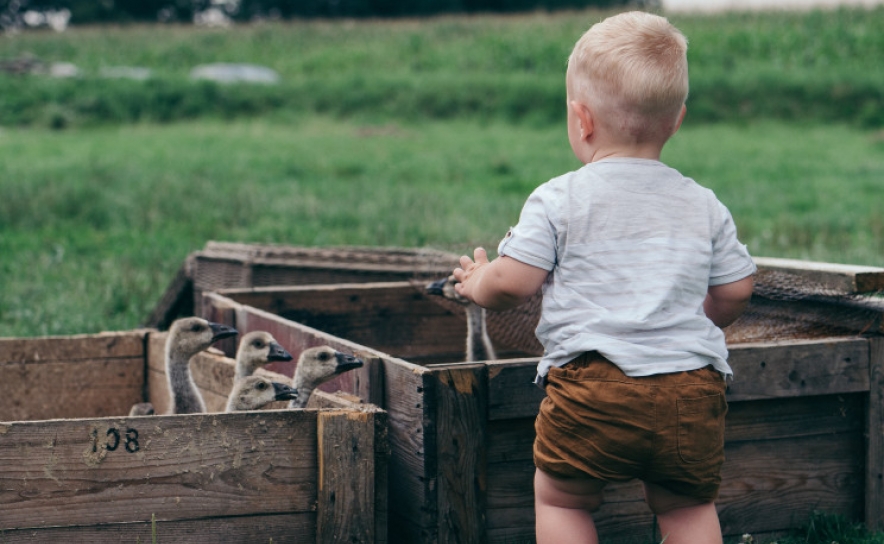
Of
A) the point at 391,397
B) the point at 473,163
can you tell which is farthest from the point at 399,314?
the point at 473,163

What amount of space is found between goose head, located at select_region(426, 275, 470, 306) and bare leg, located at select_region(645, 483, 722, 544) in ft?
5.43

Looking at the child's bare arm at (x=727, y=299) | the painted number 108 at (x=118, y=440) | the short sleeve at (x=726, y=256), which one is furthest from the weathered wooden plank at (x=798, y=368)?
the painted number 108 at (x=118, y=440)

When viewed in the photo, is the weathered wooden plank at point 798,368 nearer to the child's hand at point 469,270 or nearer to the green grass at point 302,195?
the child's hand at point 469,270

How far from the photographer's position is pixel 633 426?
272 centimetres

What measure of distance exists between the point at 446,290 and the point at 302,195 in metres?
8.33

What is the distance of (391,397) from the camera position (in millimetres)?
3350

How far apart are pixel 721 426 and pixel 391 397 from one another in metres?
1.00

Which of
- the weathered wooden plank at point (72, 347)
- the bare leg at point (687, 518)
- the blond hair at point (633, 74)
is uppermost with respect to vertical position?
the blond hair at point (633, 74)

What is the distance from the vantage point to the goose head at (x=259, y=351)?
4023 mm

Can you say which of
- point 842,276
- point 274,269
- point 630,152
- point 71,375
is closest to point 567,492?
point 630,152

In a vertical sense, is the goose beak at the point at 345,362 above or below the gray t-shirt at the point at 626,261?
below

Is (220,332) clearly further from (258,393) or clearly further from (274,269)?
(274,269)

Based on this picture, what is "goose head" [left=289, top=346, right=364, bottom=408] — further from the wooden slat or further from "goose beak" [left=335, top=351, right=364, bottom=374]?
the wooden slat

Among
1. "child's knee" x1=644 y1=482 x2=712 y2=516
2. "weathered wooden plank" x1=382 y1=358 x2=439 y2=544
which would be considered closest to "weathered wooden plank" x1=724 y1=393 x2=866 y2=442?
"child's knee" x1=644 y1=482 x2=712 y2=516
